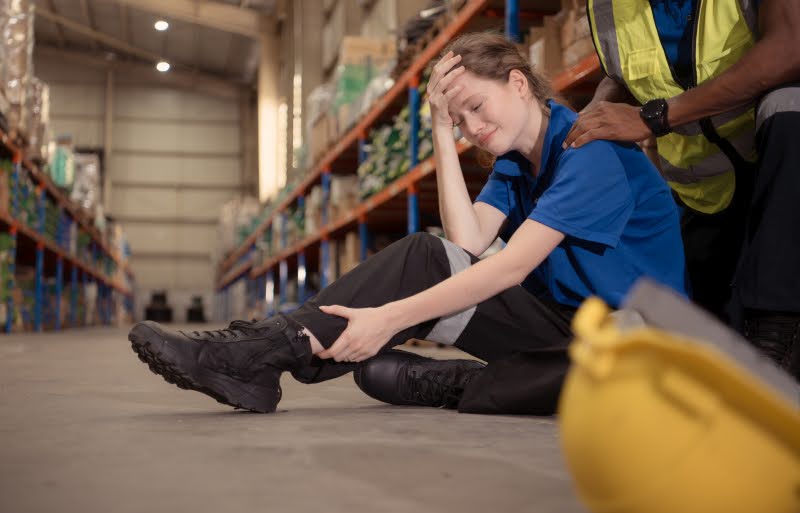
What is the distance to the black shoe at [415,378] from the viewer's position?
6.89 feet

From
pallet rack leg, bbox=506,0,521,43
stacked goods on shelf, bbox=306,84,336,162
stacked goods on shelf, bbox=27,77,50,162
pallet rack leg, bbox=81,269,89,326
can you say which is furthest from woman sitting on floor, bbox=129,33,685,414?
pallet rack leg, bbox=81,269,89,326

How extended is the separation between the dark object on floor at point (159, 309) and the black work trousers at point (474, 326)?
800 inches

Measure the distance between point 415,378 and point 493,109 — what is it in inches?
27.4

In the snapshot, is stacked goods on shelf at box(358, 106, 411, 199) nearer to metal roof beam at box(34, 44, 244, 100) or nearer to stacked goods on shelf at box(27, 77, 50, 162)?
stacked goods on shelf at box(27, 77, 50, 162)

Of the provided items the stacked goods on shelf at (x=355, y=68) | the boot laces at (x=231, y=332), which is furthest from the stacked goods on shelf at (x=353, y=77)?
the boot laces at (x=231, y=332)

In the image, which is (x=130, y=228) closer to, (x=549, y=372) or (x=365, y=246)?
(x=365, y=246)

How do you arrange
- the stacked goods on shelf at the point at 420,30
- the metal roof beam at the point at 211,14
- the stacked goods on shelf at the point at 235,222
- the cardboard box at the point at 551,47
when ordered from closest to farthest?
the cardboard box at the point at 551,47, the stacked goods on shelf at the point at 420,30, the stacked goods on shelf at the point at 235,222, the metal roof beam at the point at 211,14

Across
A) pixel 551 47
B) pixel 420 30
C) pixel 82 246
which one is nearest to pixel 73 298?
pixel 82 246

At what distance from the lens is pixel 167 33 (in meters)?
20.7

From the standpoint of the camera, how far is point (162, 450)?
1.45m

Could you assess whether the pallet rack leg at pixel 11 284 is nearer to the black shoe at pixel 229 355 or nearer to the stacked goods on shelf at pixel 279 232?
the stacked goods on shelf at pixel 279 232

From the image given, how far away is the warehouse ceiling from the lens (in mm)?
17984

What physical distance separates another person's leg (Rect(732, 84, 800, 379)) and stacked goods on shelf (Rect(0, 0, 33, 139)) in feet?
20.1

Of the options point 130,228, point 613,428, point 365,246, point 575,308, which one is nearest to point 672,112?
point 575,308
